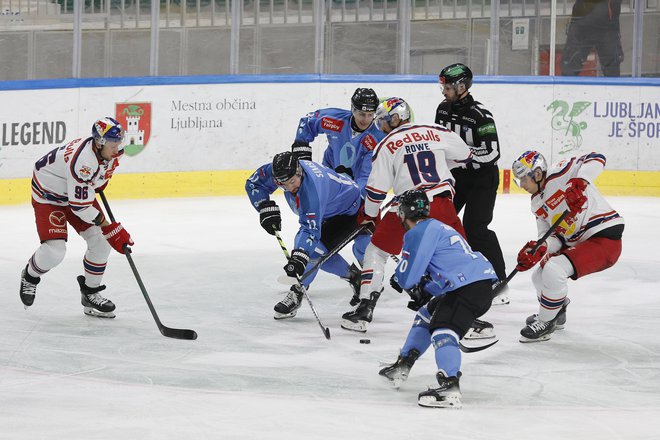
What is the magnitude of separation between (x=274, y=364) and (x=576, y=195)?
1.54 m

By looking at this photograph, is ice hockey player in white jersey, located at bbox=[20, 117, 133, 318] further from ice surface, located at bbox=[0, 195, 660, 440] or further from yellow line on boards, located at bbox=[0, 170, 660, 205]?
yellow line on boards, located at bbox=[0, 170, 660, 205]

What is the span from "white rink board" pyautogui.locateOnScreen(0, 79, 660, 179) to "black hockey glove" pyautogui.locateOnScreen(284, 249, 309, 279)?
15.5 ft

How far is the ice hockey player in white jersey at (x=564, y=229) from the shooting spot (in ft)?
16.3

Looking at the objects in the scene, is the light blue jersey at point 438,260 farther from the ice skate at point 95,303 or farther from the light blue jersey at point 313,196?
the ice skate at point 95,303

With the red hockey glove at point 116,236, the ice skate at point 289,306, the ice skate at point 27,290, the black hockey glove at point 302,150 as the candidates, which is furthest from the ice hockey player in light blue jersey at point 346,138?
the ice skate at point 27,290

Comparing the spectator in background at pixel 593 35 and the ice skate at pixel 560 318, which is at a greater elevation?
the spectator in background at pixel 593 35

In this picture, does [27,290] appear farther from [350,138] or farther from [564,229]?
[564,229]

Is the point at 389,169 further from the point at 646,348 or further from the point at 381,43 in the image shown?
the point at 381,43

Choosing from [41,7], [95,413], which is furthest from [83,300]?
[41,7]

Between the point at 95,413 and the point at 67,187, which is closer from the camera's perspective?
the point at 95,413

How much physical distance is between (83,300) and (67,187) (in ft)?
1.92

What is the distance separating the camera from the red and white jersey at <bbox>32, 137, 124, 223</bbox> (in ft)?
16.7

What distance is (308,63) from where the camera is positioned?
34.0 ft

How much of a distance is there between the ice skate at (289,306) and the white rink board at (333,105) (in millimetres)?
4469
